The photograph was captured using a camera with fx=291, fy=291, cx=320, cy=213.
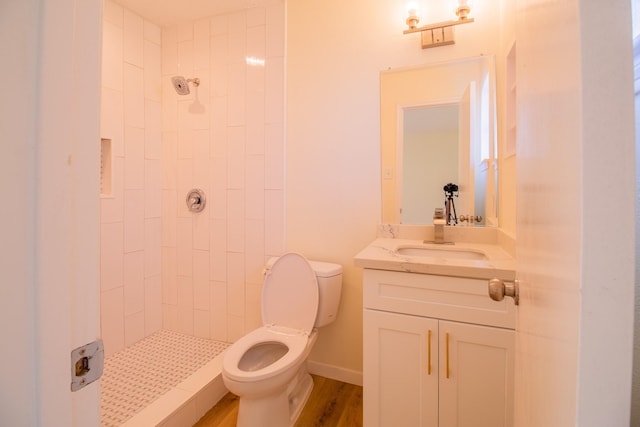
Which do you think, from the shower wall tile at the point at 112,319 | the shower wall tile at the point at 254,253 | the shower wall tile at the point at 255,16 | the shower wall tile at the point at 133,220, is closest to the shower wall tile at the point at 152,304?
the shower wall tile at the point at 112,319

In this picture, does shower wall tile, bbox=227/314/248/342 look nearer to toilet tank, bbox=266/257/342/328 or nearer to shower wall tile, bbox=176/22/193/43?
toilet tank, bbox=266/257/342/328

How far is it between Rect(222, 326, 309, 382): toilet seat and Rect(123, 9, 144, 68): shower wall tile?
6.61 feet

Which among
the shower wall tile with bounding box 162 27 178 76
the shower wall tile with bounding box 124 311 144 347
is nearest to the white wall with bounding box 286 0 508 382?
the shower wall tile with bounding box 162 27 178 76

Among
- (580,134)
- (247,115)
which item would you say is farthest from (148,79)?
(580,134)

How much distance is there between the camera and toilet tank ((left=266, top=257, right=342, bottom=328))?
1.64 metres

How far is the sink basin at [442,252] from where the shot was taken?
54.2 inches

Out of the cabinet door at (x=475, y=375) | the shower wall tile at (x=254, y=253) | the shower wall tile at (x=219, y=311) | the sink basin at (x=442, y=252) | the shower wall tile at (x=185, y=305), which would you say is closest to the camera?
the cabinet door at (x=475, y=375)

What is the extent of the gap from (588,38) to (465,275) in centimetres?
89

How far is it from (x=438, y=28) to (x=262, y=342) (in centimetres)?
190

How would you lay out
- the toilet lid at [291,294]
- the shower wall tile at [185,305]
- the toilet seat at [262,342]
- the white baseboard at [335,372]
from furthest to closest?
1. the shower wall tile at [185,305]
2. the white baseboard at [335,372]
3. the toilet lid at [291,294]
4. the toilet seat at [262,342]

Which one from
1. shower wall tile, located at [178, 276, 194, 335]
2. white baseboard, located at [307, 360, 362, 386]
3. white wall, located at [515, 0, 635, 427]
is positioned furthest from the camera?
shower wall tile, located at [178, 276, 194, 335]

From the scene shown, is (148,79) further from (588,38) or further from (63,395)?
(588,38)

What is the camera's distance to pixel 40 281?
35 centimetres

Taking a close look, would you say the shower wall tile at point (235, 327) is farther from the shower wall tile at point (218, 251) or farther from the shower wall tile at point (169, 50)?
the shower wall tile at point (169, 50)
